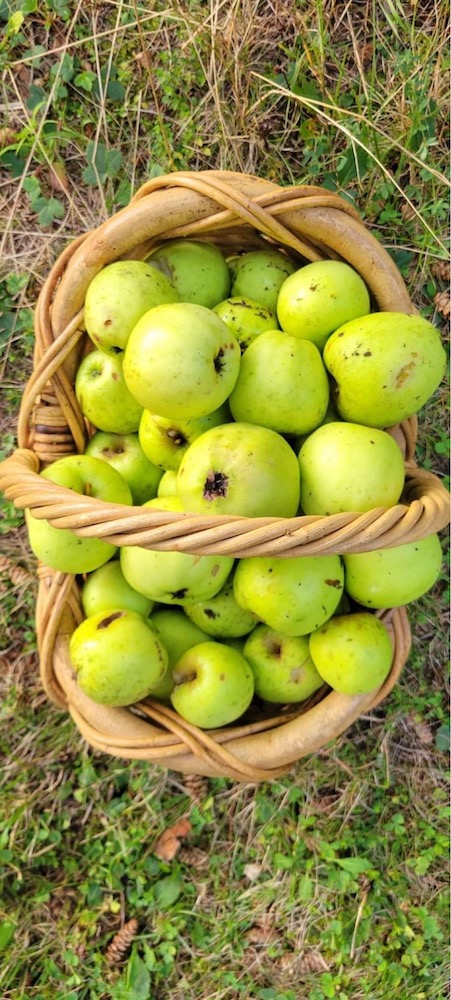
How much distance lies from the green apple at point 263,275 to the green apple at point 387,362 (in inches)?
10.7

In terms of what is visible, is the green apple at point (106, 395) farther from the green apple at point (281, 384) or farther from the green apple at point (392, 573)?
the green apple at point (392, 573)

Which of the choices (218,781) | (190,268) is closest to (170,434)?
(190,268)

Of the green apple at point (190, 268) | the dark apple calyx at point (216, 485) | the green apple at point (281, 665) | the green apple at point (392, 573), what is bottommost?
the green apple at point (281, 665)

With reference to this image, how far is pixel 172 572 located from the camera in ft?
→ 5.36

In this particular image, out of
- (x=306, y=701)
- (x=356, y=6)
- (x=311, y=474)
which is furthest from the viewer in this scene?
(x=356, y=6)

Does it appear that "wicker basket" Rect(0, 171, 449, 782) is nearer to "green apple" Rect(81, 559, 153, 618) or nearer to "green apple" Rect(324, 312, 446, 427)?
"green apple" Rect(81, 559, 153, 618)

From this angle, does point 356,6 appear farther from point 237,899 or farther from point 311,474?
point 237,899

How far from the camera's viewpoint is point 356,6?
223 cm

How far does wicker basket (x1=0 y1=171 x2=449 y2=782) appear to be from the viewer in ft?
5.30

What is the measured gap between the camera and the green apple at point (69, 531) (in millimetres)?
1688

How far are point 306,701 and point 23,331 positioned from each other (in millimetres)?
1522

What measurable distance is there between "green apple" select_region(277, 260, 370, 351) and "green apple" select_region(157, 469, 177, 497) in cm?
49

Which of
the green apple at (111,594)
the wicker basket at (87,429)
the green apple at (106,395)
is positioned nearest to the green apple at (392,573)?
the wicker basket at (87,429)

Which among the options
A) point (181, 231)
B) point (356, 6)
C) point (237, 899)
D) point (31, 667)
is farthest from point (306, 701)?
point (356, 6)
